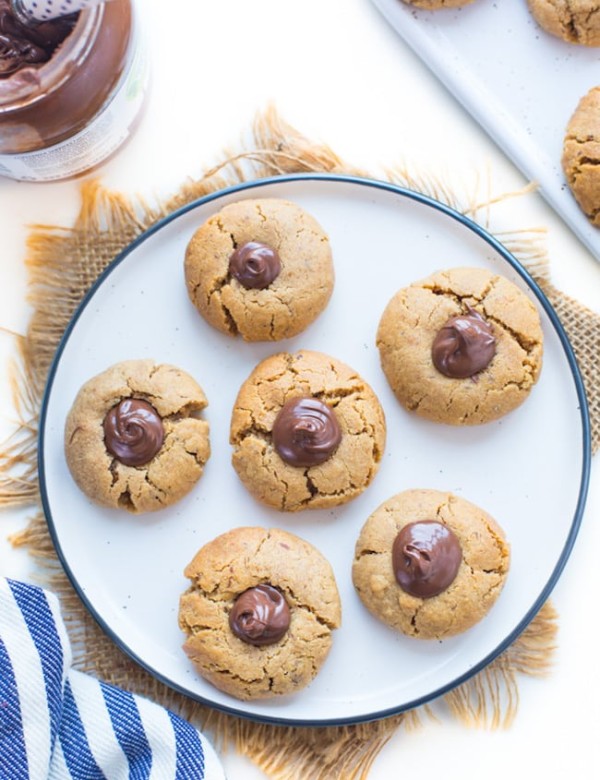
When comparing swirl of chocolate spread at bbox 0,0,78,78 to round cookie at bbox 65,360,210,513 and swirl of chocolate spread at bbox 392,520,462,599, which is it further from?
swirl of chocolate spread at bbox 392,520,462,599

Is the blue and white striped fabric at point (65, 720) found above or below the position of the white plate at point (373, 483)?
below

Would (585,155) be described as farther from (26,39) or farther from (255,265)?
(26,39)

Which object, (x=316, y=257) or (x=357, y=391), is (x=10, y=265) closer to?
(x=316, y=257)

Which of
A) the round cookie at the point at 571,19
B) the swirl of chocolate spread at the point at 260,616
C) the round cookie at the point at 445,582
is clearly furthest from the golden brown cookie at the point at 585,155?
the swirl of chocolate spread at the point at 260,616

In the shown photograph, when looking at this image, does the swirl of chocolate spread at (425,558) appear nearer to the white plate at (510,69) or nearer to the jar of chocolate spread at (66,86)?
the white plate at (510,69)

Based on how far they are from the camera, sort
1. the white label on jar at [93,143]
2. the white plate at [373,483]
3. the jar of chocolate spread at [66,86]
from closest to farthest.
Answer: the jar of chocolate spread at [66,86] < the white label on jar at [93,143] < the white plate at [373,483]
